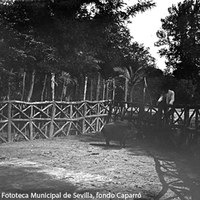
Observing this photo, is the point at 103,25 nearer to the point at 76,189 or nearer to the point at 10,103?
the point at 10,103

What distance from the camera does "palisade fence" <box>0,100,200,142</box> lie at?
11.4 m

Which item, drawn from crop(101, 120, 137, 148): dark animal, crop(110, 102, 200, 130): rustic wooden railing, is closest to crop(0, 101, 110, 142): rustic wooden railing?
crop(110, 102, 200, 130): rustic wooden railing

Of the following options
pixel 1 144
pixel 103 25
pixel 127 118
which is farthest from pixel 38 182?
pixel 103 25

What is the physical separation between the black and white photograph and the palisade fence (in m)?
0.04

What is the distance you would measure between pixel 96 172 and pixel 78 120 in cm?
738

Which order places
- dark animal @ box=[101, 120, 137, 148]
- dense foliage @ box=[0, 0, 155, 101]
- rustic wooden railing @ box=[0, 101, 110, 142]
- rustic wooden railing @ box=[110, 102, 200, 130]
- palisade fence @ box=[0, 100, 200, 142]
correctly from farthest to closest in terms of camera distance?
dense foliage @ box=[0, 0, 155, 101] → rustic wooden railing @ box=[0, 101, 110, 142] → palisade fence @ box=[0, 100, 200, 142] → dark animal @ box=[101, 120, 137, 148] → rustic wooden railing @ box=[110, 102, 200, 130]

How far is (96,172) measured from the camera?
23.9 ft

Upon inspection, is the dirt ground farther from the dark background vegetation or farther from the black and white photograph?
the dark background vegetation

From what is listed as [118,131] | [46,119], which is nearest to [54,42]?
[46,119]

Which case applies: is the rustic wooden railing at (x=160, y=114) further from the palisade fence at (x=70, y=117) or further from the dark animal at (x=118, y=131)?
the dark animal at (x=118, y=131)

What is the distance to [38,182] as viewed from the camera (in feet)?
20.9

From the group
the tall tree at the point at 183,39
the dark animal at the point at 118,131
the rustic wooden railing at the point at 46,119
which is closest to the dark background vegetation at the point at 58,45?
the rustic wooden railing at the point at 46,119

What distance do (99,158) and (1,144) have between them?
4.03 metres

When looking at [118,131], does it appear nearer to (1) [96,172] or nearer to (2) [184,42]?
(1) [96,172]
